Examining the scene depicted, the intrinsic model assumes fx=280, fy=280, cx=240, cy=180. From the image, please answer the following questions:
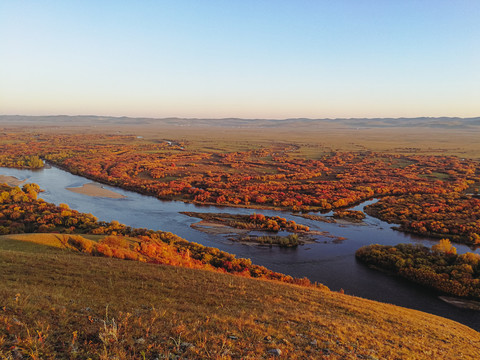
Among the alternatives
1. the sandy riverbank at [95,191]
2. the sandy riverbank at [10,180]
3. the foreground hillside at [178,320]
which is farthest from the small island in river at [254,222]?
the sandy riverbank at [10,180]

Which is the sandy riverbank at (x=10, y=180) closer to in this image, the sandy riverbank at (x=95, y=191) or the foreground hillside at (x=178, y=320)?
the sandy riverbank at (x=95, y=191)

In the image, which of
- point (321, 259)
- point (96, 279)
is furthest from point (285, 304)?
point (321, 259)

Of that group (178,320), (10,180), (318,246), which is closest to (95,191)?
(10,180)

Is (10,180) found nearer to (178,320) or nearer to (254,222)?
(254,222)

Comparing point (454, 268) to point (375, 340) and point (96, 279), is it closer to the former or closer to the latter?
point (375, 340)

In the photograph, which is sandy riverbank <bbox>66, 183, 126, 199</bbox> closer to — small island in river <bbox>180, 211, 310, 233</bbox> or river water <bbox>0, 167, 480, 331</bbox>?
river water <bbox>0, 167, 480, 331</bbox>
